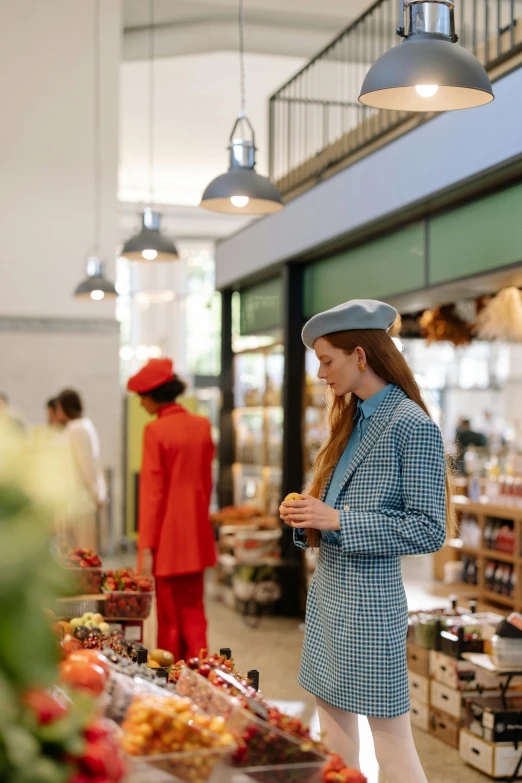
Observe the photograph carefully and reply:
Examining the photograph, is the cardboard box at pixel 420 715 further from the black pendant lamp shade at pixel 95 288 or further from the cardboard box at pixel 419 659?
the black pendant lamp shade at pixel 95 288

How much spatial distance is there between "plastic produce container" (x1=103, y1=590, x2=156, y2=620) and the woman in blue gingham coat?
1.50 meters

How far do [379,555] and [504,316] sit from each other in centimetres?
422

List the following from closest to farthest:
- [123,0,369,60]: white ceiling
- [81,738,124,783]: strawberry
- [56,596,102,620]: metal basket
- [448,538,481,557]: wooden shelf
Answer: [81,738,124,783]: strawberry
[56,596,102,620]: metal basket
[448,538,481,557]: wooden shelf
[123,0,369,60]: white ceiling

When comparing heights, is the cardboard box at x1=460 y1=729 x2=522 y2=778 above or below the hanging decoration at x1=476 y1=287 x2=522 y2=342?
below

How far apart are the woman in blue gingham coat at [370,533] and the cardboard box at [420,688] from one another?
2.51 meters

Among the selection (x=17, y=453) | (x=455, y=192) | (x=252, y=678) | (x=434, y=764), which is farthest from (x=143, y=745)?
(x=455, y=192)

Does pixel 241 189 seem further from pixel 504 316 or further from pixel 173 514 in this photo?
A: pixel 504 316

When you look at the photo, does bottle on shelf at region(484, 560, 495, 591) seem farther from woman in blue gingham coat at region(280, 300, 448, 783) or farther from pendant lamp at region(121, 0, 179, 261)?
woman in blue gingham coat at region(280, 300, 448, 783)

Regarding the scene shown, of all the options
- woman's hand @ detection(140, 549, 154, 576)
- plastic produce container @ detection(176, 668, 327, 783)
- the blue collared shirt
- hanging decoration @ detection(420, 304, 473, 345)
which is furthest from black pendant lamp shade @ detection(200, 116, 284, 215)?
plastic produce container @ detection(176, 668, 327, 783)

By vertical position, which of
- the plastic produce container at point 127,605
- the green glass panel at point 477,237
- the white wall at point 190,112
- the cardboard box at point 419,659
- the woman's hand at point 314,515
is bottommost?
the cardboard box at point 419,659

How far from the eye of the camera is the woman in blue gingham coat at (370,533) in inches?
97.7

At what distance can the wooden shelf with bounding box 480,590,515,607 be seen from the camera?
7.43 m

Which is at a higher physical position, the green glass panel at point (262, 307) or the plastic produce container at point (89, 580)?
the green glass panel at point (262, 307)

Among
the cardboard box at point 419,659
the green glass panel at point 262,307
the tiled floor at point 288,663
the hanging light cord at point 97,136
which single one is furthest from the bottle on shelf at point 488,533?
the hanging light cord at point 97,136
